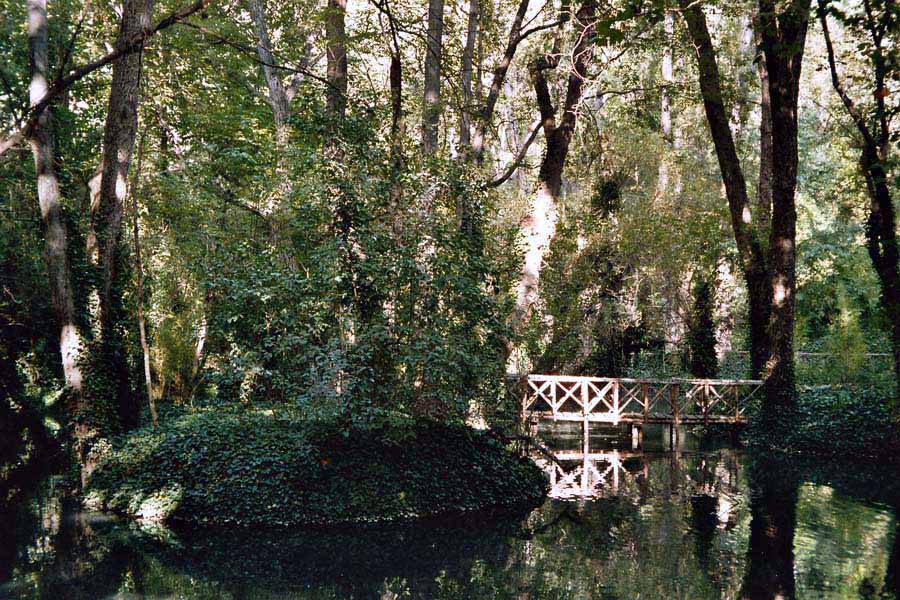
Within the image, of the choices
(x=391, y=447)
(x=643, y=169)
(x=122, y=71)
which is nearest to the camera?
(x=391, y=447)

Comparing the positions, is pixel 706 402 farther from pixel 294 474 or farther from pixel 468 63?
pixel 294 474

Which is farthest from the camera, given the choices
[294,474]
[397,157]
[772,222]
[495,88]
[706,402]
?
[706,402]

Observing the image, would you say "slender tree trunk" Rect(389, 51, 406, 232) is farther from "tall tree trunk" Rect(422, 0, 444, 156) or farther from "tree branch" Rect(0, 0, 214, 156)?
"tree branch" Rect(0, 0, 214, 156)

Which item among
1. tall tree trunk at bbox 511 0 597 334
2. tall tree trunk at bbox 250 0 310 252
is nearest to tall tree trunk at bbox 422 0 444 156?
tall tree trunk at bbox 511 0 597 334

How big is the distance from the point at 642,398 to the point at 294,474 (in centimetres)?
939

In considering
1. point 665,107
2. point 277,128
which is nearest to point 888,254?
point 665,107

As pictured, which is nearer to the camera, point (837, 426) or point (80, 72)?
point (80, 72)

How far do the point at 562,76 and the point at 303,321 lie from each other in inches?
333

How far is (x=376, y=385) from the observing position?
10062mm

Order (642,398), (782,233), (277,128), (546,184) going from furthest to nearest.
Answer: (642,398), (546,184), (782,233), (277,128)

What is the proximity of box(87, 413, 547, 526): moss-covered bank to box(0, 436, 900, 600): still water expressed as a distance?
0.44 meters

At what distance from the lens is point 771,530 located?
9438mm

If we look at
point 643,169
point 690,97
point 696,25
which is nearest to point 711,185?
point 643,169

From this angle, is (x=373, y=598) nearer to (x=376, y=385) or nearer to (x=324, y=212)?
(x=376, y=385)
